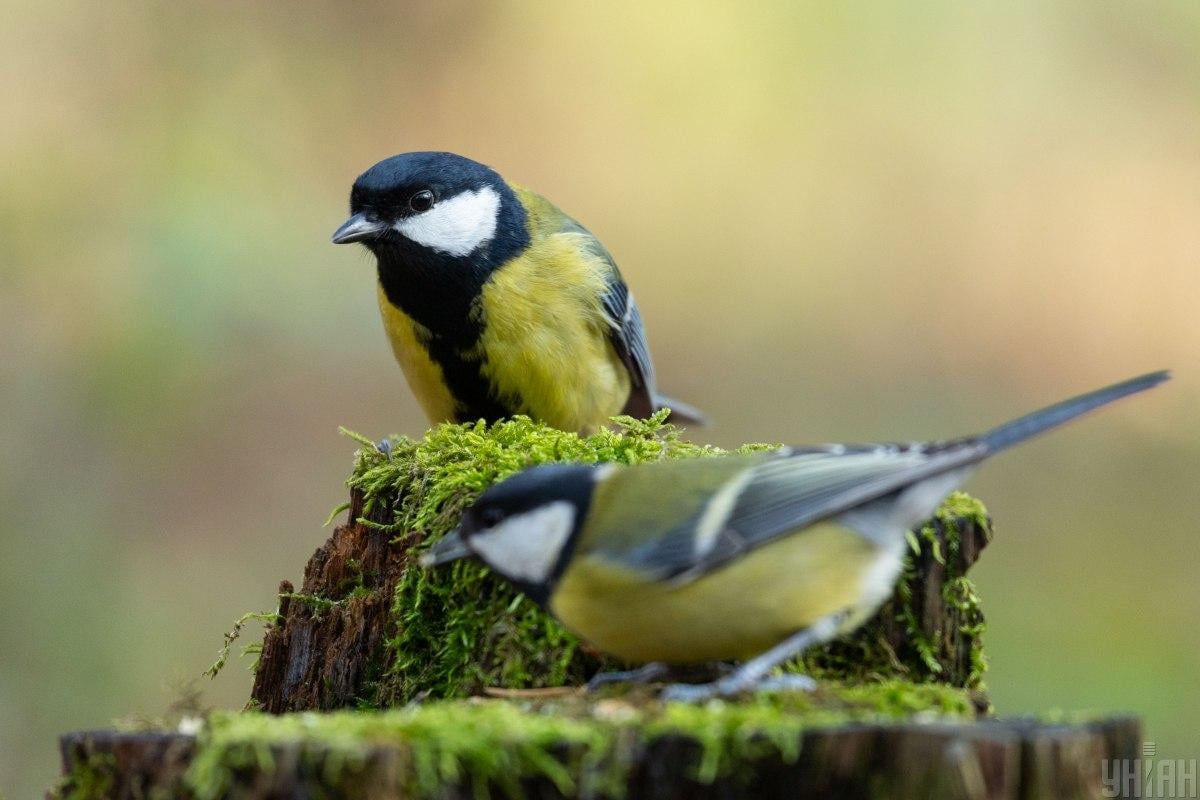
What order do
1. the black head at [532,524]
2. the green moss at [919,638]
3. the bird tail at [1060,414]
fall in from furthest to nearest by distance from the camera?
the green moss at [919,638]
the black head at [532,524]
the bird tail at [1060,414]

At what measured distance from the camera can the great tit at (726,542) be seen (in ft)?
7.52

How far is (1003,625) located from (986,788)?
4.68 m

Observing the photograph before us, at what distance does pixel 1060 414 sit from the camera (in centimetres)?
234

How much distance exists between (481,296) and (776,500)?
1.99 m

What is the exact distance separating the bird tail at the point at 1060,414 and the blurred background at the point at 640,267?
12.2 feet

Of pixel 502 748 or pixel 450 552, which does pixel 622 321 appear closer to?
pixel 450 552

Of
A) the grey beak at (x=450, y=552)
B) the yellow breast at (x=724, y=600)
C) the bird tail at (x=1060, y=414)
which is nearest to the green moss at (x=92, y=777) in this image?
the grey beak at (x=450, y=552)

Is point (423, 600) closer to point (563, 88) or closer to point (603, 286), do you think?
point (603, 286)

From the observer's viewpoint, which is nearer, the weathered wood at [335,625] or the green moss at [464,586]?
the green moss at [464,586]

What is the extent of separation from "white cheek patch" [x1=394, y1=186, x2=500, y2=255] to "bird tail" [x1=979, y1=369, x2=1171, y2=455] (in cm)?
217

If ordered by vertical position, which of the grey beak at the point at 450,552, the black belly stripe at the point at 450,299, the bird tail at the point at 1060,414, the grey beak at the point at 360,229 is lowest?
the grey beak at the point at 450,552

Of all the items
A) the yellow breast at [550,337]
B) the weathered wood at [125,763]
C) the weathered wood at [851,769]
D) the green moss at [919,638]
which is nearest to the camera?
the weathered wood at [851,769]

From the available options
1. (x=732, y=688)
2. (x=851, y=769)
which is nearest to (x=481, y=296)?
(x=732, y=688)

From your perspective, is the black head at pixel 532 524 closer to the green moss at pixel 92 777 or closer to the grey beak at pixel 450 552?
the grey beak at pixel 450 552
